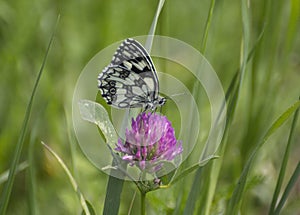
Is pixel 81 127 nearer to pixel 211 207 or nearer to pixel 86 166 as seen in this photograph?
pixel 86 166

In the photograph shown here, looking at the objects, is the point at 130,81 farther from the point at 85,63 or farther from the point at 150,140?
the point at 85,63

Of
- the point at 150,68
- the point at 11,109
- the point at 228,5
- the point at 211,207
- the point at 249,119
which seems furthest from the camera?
the point at 228,5

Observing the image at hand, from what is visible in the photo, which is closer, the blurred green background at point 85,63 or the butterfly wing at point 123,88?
the butterfly wing at point 123,88

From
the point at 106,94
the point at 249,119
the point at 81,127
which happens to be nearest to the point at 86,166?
the point at 81,127

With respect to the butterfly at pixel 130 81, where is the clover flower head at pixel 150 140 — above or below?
below

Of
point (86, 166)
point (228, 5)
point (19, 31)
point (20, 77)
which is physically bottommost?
point (86, 166)

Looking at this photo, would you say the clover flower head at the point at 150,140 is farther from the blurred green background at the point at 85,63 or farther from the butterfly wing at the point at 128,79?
the blurred green background at the point at 85,63

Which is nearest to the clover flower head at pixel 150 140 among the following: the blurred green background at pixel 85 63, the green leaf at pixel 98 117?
the green leaf at pixel 98 117
